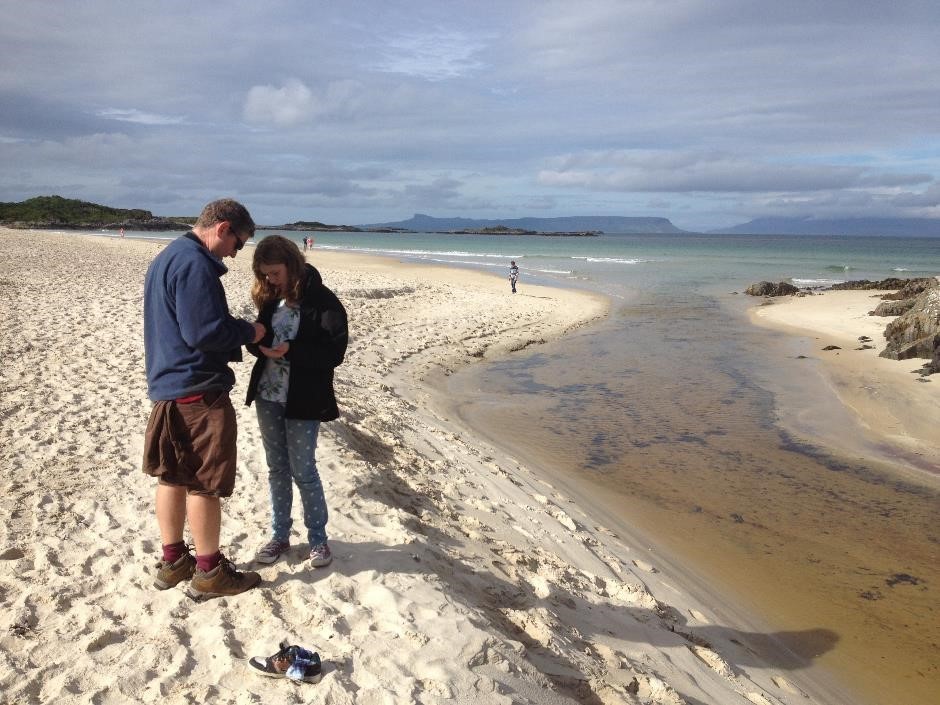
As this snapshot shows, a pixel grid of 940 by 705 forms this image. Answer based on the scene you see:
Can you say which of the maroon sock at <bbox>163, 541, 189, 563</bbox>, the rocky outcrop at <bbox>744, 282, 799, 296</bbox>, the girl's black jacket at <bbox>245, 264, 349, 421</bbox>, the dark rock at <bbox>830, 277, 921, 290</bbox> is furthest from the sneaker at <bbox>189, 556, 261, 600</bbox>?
the dark rock at <bbox>830, 277, 921, 290</bbox>

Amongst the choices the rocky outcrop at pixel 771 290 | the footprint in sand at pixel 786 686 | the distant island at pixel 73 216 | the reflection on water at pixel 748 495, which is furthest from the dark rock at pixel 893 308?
the distant island at pixel 73 216

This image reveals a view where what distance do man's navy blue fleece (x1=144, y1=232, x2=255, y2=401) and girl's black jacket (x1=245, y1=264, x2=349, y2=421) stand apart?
317mm

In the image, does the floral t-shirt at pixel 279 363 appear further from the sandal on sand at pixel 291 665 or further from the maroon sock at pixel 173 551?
the sandal on sand at pixel 291 665

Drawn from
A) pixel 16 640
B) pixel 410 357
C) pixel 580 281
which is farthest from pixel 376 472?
pixel 580 281

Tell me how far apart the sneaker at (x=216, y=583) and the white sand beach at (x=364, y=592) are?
51 mm

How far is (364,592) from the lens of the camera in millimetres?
3725

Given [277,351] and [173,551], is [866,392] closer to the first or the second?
[277,351]

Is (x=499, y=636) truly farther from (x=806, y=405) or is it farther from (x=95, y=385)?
(x=806, y=405)

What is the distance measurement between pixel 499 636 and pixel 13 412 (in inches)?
217

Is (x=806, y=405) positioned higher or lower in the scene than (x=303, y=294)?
lower

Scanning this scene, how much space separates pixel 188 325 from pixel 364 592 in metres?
1.68

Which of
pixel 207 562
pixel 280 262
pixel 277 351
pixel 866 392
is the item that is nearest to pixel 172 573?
pixel 207 562

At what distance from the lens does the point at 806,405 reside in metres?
10.7

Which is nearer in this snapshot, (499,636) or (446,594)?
(499,636)
